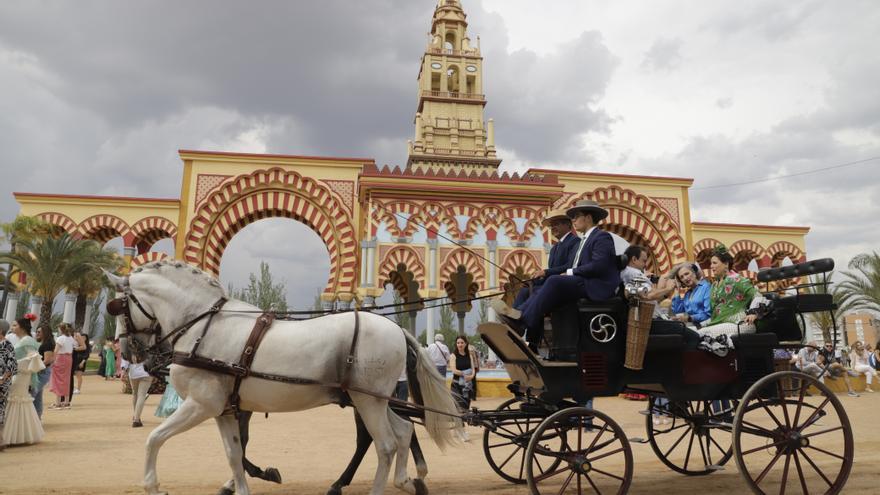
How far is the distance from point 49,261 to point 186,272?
17060mm

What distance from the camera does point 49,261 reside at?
1788 centimetres

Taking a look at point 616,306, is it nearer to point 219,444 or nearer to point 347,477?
point 347,477

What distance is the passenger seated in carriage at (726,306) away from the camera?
4770 mm

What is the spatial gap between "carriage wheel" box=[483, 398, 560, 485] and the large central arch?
8.78 metres

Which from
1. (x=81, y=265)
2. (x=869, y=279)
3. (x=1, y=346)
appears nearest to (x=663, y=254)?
(x=869, y=279)

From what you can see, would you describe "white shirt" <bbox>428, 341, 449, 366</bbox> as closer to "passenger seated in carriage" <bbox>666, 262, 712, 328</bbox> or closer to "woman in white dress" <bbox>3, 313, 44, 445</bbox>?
"passenger seated in carriage" <bbox>666, 262, 712, 328</bbox>

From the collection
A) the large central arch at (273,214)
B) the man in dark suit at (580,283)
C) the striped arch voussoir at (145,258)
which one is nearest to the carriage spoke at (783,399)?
the man in dark suit at (580,283)

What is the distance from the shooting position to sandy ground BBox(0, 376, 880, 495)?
16.3 feet

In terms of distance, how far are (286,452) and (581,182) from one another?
538 inches

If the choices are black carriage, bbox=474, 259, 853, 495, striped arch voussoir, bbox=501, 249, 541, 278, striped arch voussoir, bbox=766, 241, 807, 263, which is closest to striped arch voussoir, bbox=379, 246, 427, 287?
striped arch voussoir, bbox=501, 249, 541, 278

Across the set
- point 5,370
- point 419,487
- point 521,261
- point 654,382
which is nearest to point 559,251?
point 654,382

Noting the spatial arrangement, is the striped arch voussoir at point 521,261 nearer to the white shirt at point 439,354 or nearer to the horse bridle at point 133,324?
the white shirt at point 439,354

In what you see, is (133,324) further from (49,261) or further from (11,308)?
(11,308)

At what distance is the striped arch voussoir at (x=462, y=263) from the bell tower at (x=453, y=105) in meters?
14.2
